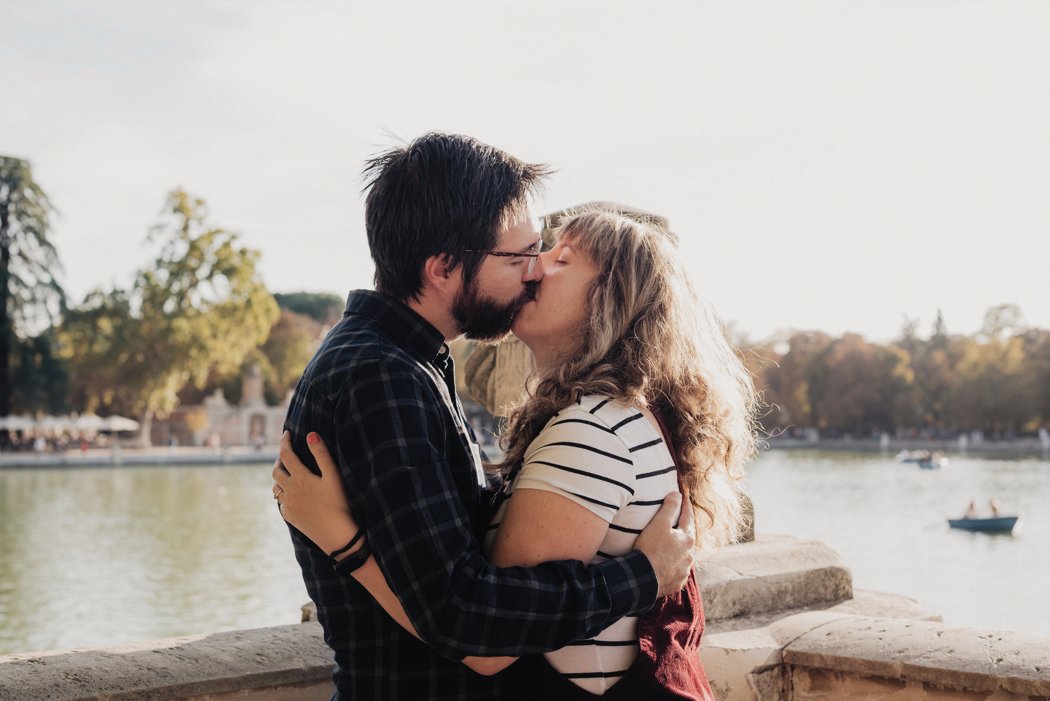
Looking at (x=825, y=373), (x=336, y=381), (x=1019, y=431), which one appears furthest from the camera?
(x=825, y=373)

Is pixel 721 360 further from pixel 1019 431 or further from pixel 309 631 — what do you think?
pixel 1019 431

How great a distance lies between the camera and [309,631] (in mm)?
2713

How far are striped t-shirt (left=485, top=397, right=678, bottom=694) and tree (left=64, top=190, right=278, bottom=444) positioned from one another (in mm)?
39763

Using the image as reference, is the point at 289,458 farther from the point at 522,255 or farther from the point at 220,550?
the point at 220,550

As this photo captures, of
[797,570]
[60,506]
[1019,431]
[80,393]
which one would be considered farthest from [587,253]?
[1019,431]

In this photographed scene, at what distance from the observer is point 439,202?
1802 mm

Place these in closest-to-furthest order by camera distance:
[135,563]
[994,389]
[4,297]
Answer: [135,563], [4,297], [994,389]

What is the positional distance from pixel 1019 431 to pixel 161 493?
52.5 metres

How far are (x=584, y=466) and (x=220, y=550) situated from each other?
20990 mm

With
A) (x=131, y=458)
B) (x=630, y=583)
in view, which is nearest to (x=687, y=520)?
(x=630, y=583)

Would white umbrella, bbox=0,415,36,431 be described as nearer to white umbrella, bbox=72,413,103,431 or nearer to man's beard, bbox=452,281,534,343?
white umbrella, bbox=72,413,103,431

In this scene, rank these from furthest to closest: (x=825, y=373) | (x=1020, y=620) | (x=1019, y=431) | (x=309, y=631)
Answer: (x=825, y=373), (x=1019, y=431), (x=1020, y=620), (x=309, y=631)

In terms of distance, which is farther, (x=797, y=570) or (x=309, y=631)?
(x=797, y=570)

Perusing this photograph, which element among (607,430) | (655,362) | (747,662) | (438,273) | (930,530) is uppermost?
(438,273)
